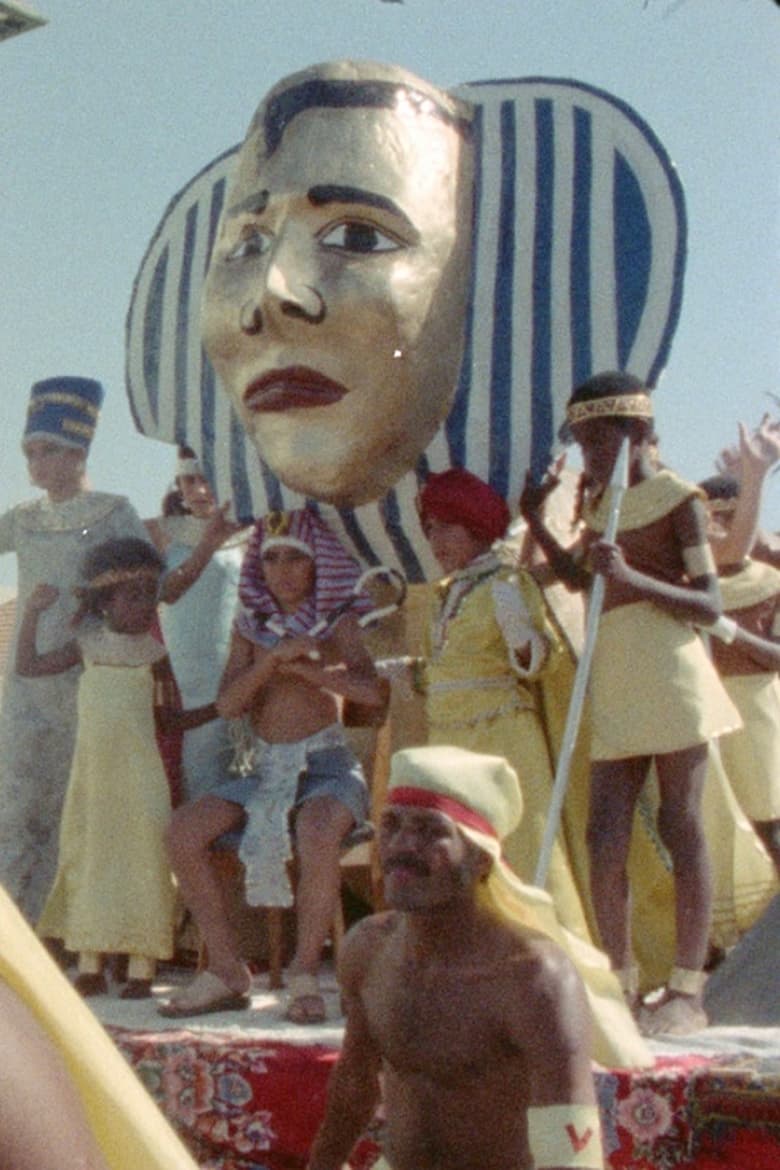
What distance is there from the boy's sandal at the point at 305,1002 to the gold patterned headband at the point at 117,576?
114cm

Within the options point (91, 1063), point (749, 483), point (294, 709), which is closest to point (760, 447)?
point (749, 483)

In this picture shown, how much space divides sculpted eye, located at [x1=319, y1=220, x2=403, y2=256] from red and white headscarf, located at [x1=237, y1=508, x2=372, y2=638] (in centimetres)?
66

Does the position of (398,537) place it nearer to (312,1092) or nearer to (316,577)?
(316,577)

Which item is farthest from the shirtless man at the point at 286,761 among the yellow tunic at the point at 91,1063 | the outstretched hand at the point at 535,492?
the yellow tunic at the point at 91,1063

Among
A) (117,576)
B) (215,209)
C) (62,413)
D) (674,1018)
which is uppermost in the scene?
(215,209)

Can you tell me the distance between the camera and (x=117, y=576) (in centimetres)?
409

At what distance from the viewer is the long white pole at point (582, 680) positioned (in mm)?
3137

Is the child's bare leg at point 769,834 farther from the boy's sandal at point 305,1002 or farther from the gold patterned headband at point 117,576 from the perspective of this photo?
the gold patterned headband at point 117,576

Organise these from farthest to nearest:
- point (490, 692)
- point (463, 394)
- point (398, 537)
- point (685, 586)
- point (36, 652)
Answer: point (36, 652), point (398, 537), point (463, 394), point (490, 692), point (685, 586)

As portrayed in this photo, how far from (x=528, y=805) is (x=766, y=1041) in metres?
0.72

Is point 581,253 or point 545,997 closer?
point 545,997

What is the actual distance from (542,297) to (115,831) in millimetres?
1646

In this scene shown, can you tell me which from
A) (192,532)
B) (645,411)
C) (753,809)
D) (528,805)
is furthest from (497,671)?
(192,532)

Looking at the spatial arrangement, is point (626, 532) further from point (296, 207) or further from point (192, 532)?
point (192, 532)
